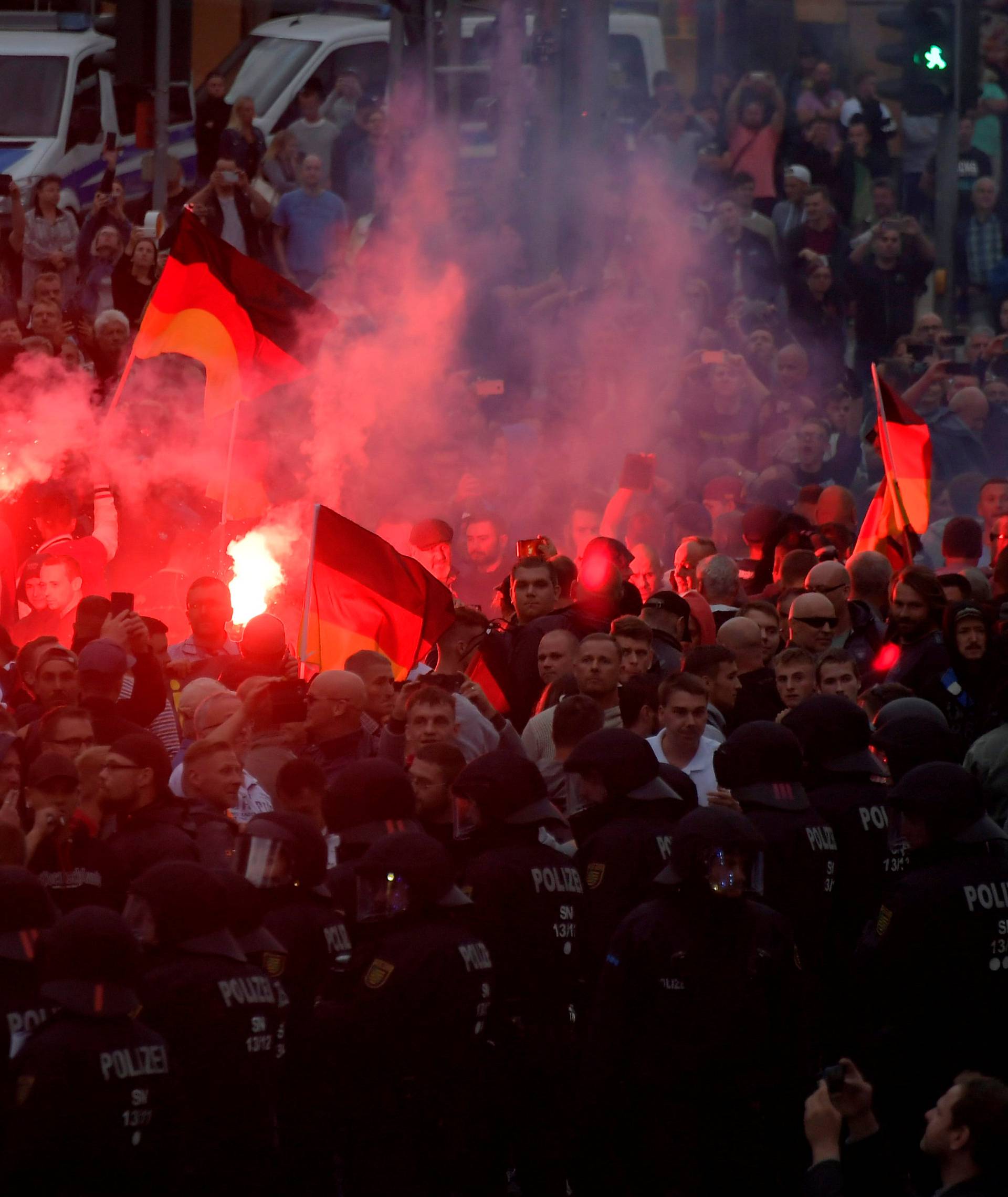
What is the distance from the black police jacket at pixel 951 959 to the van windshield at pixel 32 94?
12221 millimetres

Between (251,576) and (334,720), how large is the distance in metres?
3.38

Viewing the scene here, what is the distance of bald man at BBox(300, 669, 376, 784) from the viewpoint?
8258 millimetres

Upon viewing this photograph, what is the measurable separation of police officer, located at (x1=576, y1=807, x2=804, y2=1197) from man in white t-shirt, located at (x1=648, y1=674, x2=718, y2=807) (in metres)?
1.82

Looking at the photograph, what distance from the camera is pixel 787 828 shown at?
715 cm

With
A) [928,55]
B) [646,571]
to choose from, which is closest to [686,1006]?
[646,571]

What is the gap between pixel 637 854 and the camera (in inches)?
273

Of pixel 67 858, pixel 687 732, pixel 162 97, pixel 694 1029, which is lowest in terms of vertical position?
pixel 694 1029

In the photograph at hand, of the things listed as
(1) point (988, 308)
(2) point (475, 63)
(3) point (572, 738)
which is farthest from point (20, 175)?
(3) point (572, 738)

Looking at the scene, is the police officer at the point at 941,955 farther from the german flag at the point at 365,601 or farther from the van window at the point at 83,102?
the van window at the point at 83,102

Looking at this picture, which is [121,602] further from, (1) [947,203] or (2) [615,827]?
(1) [947,203]

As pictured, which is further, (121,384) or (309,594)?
(121,384)

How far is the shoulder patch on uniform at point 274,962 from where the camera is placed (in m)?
6.08

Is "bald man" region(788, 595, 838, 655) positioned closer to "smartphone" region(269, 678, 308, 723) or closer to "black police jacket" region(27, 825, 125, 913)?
"smartphone" region(269, 678, 308, 723)

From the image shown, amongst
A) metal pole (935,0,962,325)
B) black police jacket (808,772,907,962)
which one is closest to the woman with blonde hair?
metal pole (935,0,962,325)
